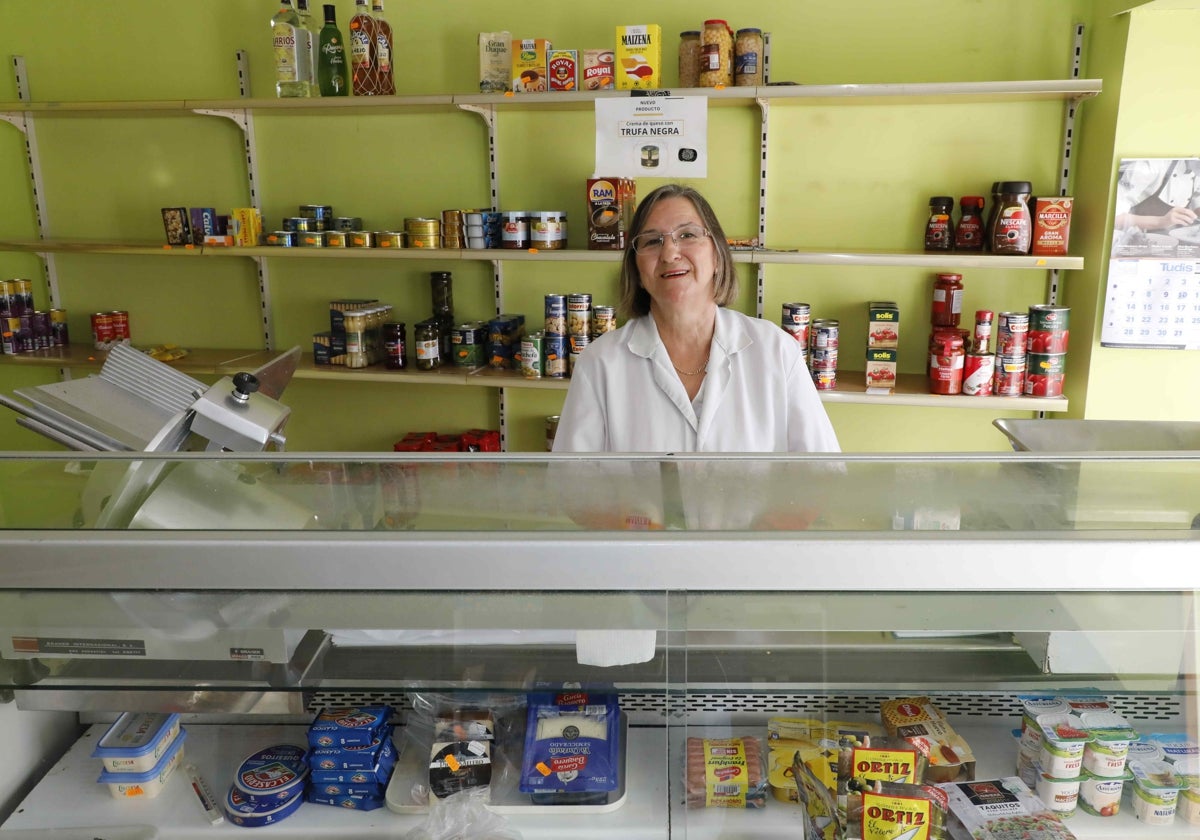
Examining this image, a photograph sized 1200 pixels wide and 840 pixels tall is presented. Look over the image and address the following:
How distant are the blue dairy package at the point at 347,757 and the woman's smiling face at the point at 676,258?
3.79 feet

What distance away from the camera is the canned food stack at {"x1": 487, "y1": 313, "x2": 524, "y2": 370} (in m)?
3.13

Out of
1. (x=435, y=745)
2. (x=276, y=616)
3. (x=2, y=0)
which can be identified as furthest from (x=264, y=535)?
(x=2, y=0)

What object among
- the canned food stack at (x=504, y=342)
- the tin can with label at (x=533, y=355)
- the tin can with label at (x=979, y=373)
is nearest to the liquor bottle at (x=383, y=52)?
the canned food stack at (x=504, y=342)

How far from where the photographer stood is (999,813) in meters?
1.04

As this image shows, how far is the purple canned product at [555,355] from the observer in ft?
9.96

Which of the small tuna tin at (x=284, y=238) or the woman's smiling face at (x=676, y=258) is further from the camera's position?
the small tuna tin at (x=284, y=238)

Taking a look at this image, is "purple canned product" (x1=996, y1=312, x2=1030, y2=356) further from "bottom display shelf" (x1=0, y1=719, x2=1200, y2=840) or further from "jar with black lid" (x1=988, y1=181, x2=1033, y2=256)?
"bottom display shelf" (x1=0, y1=719, x2=1200, y2=840)

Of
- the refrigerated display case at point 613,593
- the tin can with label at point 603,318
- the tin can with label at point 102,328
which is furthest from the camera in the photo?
the tin can with label at point 102,328

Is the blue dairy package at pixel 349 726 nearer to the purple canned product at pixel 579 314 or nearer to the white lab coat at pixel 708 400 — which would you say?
the white lab coat at pixel 708 400

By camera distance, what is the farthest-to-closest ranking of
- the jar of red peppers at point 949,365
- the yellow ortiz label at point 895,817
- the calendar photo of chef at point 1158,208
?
the jar of red peppers at point 949,365, the calendar photo of chef at point 1158,208, the yellow ortiz label at point 895,817

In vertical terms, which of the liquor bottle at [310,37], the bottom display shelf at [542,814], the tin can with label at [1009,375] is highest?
the liquor bottle at [310,37]

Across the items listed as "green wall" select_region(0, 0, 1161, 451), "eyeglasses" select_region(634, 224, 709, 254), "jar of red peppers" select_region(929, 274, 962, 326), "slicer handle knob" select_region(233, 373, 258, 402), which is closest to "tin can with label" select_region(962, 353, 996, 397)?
"jar of red peppers" select_region(929, 274, 962, 326)

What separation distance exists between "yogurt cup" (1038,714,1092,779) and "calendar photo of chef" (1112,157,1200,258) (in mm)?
2043

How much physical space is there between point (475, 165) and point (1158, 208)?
2.12 metres
